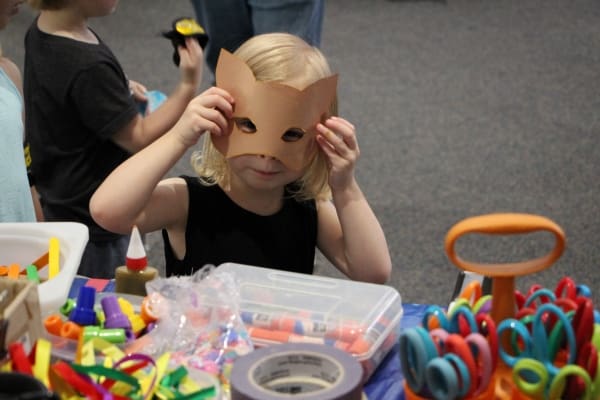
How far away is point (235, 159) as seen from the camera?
4.03 ft

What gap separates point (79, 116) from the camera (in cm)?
168

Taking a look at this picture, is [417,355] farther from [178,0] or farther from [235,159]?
[178,0]

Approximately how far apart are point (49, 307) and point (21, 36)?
340 centimetres

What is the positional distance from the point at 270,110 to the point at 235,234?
0.98 ft

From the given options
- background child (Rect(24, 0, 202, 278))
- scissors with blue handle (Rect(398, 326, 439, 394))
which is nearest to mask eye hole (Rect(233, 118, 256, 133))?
scissors with blue handle (Rect(398, 326, 439, 394))

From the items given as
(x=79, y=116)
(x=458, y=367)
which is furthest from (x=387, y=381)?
(x=79, y=116)

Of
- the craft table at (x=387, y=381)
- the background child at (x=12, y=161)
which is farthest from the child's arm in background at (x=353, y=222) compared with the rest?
the background child at (x=12, y=161)

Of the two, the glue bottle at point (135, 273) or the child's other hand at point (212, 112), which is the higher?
the child's other hand at point (212, 112)

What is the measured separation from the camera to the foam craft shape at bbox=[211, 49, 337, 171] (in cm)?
108

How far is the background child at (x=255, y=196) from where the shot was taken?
1.17 metres

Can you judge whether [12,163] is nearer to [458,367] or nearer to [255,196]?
[255,196]

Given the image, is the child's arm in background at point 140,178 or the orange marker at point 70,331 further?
the child's arm in background at point 140,178

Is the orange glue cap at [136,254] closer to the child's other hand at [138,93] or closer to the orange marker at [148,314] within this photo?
the orange marker at [148,314]

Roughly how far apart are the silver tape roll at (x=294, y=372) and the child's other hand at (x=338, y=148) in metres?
0.39
